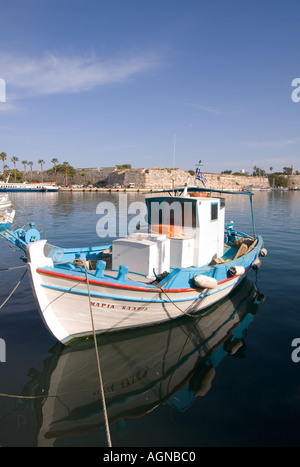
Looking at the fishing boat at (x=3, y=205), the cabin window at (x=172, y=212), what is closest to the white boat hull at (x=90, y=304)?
the cabin window at (x=172, y=212)

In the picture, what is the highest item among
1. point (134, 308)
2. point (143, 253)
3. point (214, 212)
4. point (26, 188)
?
point (26, 188)

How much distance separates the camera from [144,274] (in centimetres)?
796

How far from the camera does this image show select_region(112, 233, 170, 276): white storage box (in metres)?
7.79

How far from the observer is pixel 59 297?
624cm

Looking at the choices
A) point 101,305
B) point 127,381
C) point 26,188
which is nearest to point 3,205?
A: point 101,305

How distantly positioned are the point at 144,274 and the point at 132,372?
8.59 ft

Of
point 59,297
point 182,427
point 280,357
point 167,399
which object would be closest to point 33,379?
point 59,297

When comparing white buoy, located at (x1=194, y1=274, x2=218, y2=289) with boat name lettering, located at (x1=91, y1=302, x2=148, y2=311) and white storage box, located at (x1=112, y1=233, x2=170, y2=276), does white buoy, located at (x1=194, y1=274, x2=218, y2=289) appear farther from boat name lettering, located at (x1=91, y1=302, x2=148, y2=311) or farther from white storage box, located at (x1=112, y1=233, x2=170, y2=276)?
boat name lettering, located at (x1=91, y1=302, x2=148, y2=311)

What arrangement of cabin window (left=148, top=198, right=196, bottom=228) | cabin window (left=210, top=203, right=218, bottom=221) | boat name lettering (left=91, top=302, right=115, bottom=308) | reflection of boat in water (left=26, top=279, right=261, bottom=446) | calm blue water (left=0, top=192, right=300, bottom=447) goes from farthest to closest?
cabin window (left=210, top=203, right=218, bottom=221) < cabin window (left=148, top=198, right=196, bottom=228) < boat name lettering (left=91, top=302, right=115, bottom=308) < reflection of boat in water (left=26, top=279, right=261, bottom=446) < calm blue water (left=0, top=192, right=300, bottom=447)

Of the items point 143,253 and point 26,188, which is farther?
point 26,188

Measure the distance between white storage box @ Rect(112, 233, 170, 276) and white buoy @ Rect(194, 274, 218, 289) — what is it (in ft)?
4.03

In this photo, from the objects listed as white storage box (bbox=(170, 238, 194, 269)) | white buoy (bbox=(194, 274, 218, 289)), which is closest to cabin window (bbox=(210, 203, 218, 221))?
white storage box (bbox=(170, 238, 194, 269))

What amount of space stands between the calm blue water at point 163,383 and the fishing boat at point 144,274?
0.70 meters

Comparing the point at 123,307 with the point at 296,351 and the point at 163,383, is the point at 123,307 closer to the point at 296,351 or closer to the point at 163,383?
the point at 163,383
